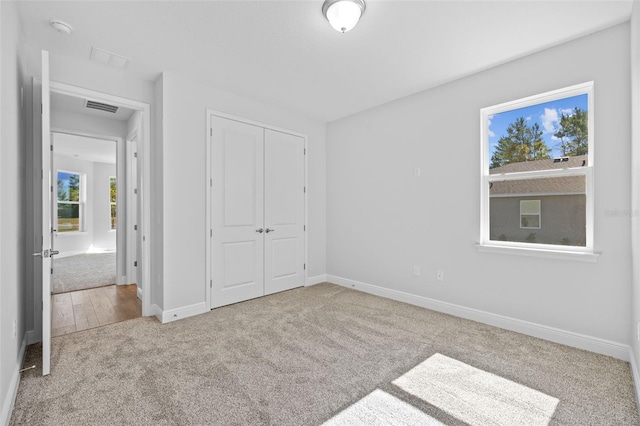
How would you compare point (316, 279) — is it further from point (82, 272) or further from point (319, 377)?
point (82, 272)

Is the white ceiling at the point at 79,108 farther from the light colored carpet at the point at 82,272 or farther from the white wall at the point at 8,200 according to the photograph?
the light colored carpet at the point at 82,272

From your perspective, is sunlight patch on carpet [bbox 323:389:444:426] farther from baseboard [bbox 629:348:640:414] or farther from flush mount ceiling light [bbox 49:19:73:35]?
flush mount ceiling light [bbox 49:19:73:35]

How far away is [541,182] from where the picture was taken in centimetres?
290

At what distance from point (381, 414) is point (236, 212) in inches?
110

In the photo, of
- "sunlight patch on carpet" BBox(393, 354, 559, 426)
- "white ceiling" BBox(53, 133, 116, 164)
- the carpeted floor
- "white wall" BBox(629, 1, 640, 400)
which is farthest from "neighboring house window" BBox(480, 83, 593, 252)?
"white ceiling" BBox(53, 133, 116, 164)

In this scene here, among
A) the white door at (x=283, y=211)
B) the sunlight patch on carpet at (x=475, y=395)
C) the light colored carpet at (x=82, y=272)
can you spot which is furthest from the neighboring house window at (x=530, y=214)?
the light colored carpet at (x=82, y=272)

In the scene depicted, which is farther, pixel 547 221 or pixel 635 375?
pixel 547 221

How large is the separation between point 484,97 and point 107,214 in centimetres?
1015

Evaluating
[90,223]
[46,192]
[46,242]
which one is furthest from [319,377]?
A: [90,223]

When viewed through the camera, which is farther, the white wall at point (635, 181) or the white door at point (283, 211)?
the white door at point (283, 211)

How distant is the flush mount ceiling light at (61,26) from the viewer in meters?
2.32

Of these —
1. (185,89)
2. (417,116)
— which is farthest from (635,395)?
(185,89)

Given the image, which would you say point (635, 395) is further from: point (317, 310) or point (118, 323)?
point (118, 323)

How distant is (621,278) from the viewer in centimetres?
240
